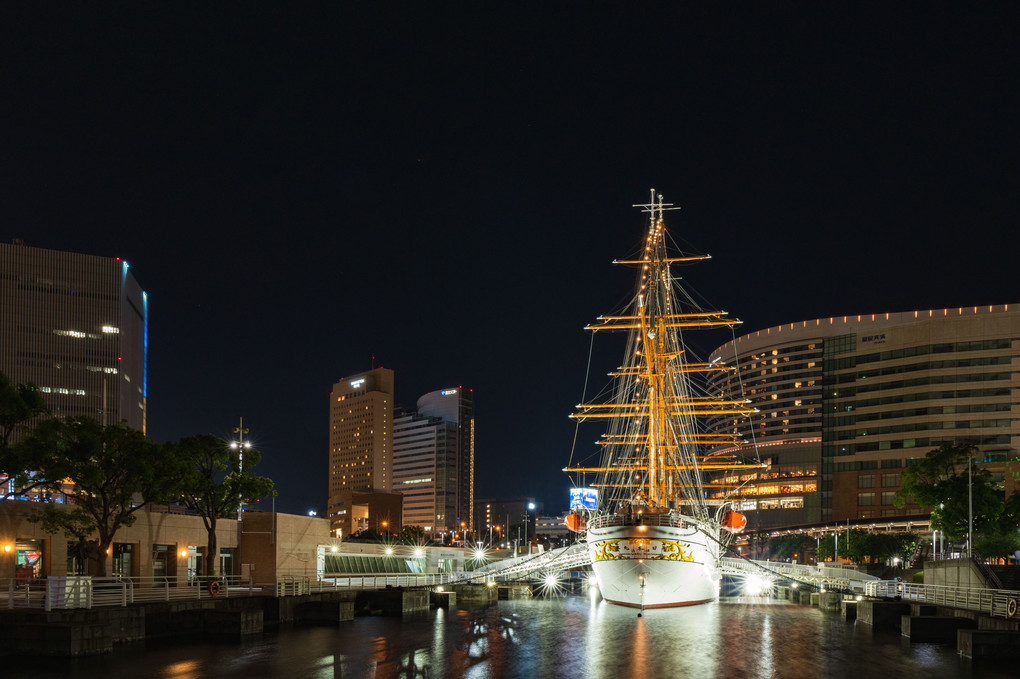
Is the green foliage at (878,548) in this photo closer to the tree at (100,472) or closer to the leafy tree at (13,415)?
the tree at (100,472)

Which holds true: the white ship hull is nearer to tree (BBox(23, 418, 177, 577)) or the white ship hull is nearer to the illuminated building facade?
tree (BBox(23, 418, 177, 577))

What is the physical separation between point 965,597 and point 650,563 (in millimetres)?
20058

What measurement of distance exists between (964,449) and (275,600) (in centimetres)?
5189

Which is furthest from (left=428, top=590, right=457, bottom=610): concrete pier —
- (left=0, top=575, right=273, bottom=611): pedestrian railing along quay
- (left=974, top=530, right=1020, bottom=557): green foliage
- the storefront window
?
(left=974, top=530, right=1020, bottom=557): green foliage

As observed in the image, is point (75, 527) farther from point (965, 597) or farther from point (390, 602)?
point (965, 597)

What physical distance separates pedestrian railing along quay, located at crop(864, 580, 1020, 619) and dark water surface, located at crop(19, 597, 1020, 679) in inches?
112

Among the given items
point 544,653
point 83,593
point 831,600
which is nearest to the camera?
point 83,593

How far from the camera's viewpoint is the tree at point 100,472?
4025 centimetres

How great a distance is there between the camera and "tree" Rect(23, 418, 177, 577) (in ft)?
132

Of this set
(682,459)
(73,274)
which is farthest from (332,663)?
(73,274)


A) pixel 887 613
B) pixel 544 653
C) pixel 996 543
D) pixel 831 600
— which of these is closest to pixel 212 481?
pixel 544 653

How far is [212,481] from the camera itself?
49.2 meters

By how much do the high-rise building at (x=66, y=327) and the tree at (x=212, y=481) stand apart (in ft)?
280

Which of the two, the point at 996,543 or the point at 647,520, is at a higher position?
the point at 647,520
